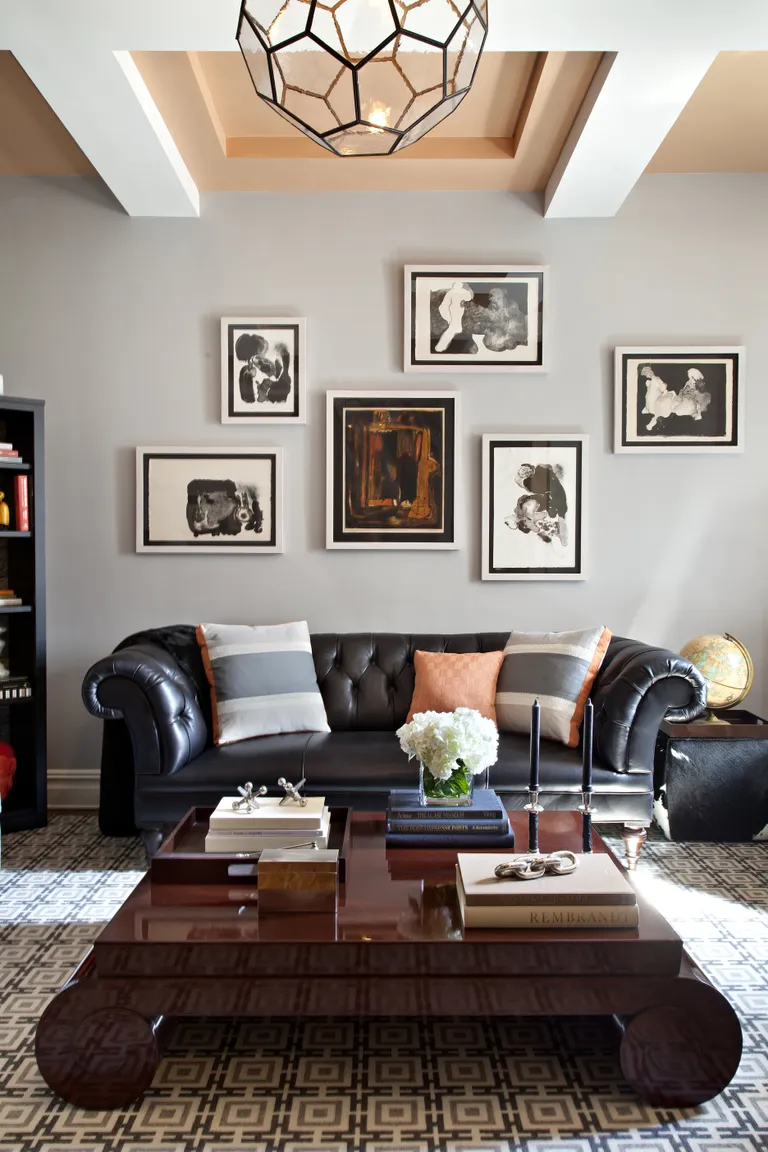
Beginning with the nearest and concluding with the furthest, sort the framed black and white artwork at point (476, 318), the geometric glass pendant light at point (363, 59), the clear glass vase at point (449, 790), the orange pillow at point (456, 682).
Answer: the geometric glass pendant light at point (363, 59)
the clear glass vase at point (449, 790)
the orange pillow at point (456, 682)
the framed black and white artwork at point (476, 318)

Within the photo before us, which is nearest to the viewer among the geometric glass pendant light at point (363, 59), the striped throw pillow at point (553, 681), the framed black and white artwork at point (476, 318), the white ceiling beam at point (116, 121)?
the geometric glass pendant light at point (363, 59)

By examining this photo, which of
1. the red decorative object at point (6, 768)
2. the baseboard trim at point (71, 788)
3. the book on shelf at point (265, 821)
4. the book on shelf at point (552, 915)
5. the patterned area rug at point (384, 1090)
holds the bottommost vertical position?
the patterned area rug at point (384, 1090)

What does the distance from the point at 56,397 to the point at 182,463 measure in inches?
27.7

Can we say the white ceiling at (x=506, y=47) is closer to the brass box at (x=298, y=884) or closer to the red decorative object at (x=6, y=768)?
the brass box at (x=298, y=884)

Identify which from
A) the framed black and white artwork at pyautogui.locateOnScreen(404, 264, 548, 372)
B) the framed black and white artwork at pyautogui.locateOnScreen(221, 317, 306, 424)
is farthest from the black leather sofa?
the framed black and white artwork at pyautogui.locateOnScreen(404, 264, 548, 372)

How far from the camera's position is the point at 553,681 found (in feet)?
11.7

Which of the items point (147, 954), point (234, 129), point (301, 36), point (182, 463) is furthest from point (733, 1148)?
point (234, 129)

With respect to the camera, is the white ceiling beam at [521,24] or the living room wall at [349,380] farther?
the living room wall at [349,380]

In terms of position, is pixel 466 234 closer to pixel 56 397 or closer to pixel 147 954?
pixel 56 397

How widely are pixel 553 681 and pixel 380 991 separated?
1.85m

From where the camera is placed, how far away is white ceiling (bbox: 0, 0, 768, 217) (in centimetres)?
263

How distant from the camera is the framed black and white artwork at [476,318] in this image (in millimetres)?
4199

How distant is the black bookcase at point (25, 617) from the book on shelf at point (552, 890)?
2506mm

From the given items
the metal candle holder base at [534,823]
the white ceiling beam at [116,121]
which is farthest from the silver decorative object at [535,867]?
the white ceiling beam at [116,121]
